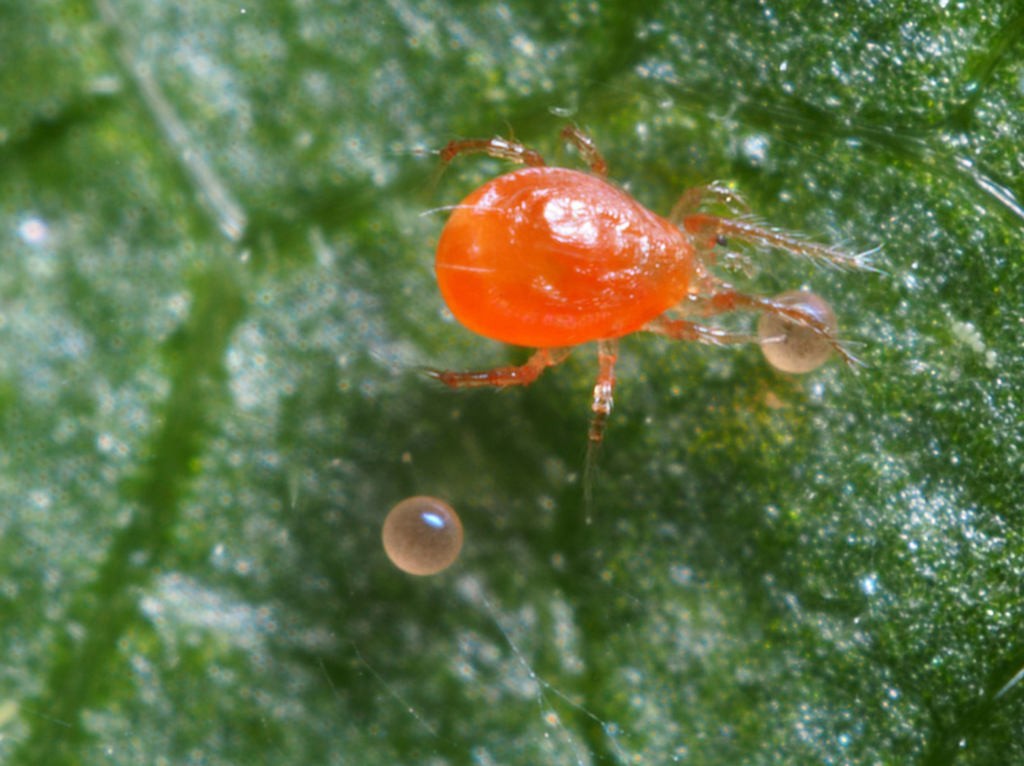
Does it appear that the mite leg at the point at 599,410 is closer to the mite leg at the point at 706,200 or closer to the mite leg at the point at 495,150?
the mite leg at the point at 706,200

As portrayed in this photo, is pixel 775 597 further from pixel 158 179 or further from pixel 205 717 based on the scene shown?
pixel 158 179

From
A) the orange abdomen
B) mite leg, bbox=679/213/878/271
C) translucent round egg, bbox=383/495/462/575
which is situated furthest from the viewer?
mite leg, bbox=679/213/878/271

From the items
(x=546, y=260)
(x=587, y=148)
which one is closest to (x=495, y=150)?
(x=587, y=148)

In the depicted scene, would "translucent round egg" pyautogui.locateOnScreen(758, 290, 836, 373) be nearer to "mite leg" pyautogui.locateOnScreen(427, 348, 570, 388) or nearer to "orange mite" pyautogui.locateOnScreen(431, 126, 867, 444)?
"orange mite" pyautogui.locateOnScreen(431, 126, 867, 444)

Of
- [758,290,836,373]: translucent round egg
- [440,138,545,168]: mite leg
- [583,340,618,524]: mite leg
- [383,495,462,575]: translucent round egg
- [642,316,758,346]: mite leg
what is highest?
[440,138,545,168]: mite leg

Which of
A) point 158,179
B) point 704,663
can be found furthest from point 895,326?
point 158,179

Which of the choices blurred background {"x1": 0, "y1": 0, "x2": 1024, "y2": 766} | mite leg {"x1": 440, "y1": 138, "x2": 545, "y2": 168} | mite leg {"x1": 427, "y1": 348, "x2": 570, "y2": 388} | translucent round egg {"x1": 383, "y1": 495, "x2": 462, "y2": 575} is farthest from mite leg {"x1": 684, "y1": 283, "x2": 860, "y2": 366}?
translucent round egg {"x1": 383, "y1": 495, "x2": 462, "y2": 575}

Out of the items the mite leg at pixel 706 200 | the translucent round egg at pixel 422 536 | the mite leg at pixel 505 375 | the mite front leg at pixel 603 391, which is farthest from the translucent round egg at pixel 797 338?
the translucent round egg at pixel 422 536
